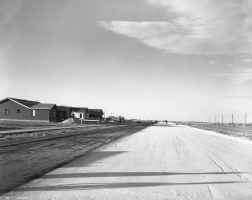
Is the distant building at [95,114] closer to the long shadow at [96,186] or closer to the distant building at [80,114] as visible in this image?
the distant building at [80,114]

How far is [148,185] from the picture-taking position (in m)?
6.36

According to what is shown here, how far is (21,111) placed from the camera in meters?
51.2

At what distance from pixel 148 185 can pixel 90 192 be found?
1.45m

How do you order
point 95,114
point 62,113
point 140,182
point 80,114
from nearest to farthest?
point 140,182 < point 62,113 < point 80,114 < point 95,114

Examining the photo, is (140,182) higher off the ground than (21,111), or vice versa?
(21,111)

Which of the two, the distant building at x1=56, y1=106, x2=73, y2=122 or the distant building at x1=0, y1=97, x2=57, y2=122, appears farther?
the distant building at x1=56, y1=106, x2=73, y2=122

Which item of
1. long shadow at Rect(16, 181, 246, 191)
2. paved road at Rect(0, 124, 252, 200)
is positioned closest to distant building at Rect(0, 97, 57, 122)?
paved road at Rect(0, 124, 252, 200)

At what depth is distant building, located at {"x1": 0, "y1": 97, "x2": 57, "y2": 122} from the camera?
5106 centimetres

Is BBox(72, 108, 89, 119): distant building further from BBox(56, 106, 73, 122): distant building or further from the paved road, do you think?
the paved road

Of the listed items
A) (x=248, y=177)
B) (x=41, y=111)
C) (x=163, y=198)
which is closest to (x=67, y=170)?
(x=163, y=198)

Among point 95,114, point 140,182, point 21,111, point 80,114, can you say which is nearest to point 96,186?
point 140,182

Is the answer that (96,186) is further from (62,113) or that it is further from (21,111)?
(62,113)

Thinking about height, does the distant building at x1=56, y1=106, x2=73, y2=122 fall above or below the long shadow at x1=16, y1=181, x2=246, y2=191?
above

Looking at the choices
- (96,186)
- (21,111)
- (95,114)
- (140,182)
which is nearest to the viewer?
(96,186)
